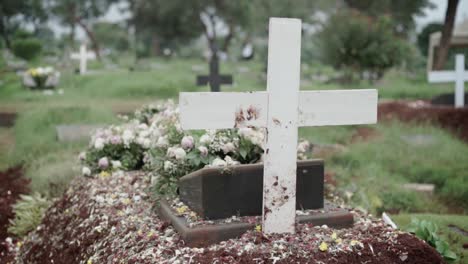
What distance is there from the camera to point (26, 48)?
2817 cm

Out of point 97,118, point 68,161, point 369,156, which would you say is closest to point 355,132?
point 369,156

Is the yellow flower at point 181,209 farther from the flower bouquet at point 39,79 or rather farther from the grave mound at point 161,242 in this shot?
the flower bouquet at point 39,79

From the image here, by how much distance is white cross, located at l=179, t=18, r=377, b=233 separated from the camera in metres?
2.78

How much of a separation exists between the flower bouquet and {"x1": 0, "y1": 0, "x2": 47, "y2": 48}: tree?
91.7ft

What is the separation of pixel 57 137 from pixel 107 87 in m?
7.82

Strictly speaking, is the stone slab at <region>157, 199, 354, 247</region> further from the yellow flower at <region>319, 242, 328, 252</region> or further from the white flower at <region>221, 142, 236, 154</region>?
the white flower at <region>221, 142, 236, 154</region>

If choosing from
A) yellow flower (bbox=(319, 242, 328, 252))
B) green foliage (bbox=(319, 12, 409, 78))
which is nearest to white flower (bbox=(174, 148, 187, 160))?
yellow flower (bbox=(319, 242, 328, 252))

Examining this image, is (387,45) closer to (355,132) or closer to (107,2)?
(355,132)

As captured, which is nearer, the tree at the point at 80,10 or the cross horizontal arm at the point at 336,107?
the cross horizontal arm at the point at 336,107

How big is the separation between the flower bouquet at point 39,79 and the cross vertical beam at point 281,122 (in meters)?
14.2

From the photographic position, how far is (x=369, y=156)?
738 centimetres

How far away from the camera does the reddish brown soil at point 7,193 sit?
4.92 m

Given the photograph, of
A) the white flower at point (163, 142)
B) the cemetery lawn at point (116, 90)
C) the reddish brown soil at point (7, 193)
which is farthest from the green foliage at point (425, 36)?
the white flower at point (163, 142)

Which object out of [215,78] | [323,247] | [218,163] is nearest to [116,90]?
[215,78]
